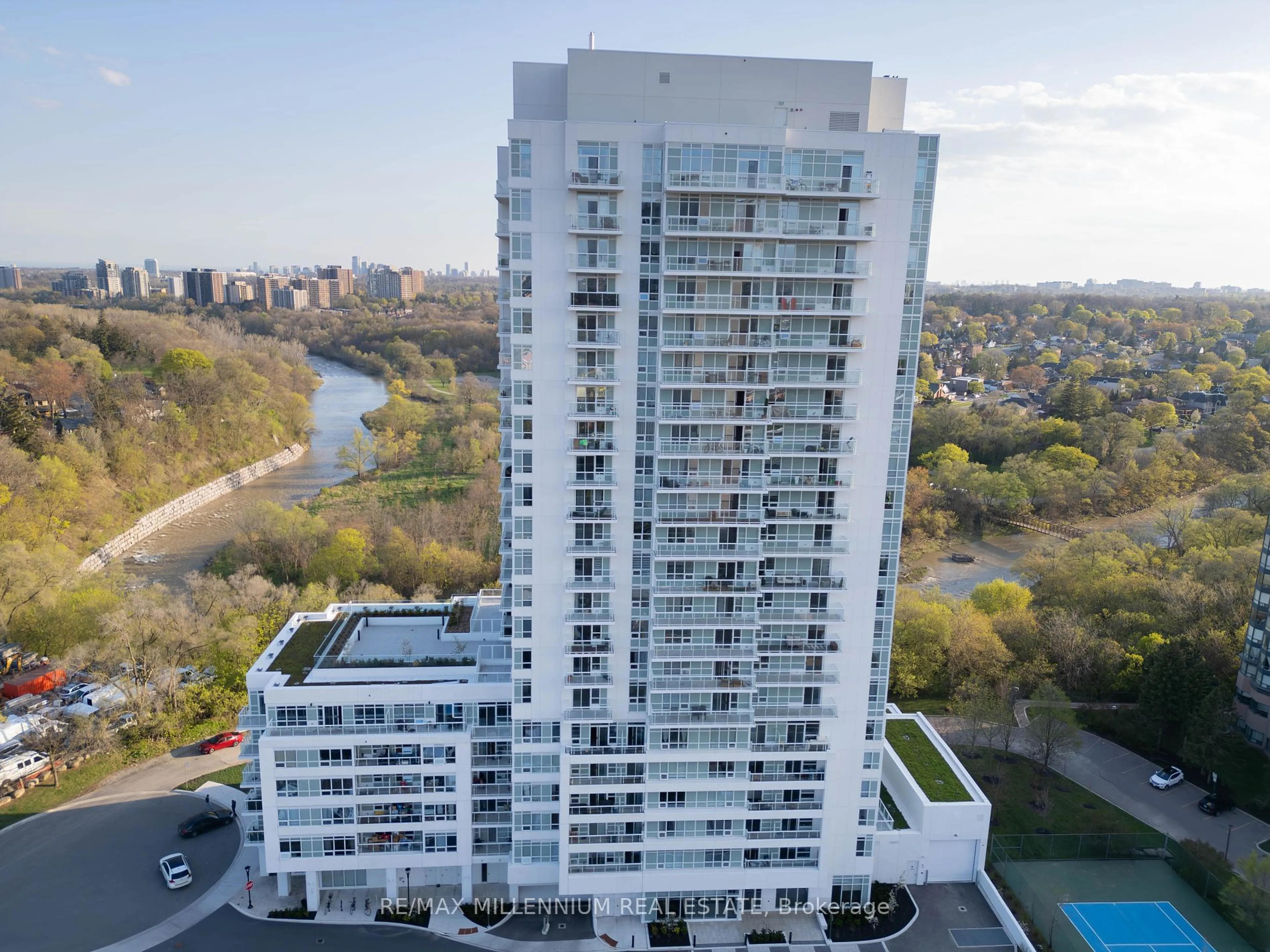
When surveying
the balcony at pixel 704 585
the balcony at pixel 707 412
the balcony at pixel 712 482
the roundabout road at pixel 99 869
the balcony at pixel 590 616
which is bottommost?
the roundabout road at pixel 99 869

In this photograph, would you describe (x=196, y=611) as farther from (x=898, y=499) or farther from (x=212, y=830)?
(x=898, y=499)

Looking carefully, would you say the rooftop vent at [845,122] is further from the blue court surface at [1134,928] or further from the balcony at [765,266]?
the blue court surface at [1134,928]

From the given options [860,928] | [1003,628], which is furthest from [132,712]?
[1003,628]

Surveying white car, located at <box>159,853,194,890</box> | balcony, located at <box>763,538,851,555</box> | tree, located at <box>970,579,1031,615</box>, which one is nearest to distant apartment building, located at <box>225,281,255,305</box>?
white car, located at <box>159,853,194,890</box>

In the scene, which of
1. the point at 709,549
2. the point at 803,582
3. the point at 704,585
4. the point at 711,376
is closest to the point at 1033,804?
the point at 803,582

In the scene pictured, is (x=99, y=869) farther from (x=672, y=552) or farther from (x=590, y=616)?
(x=672, y=552)

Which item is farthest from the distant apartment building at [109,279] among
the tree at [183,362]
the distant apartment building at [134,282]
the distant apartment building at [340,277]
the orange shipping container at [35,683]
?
the orange shipping container at [35,683]

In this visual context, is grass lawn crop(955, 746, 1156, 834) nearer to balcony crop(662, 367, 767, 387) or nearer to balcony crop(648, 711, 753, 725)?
balcony crop(648, 711, 753, 725)
